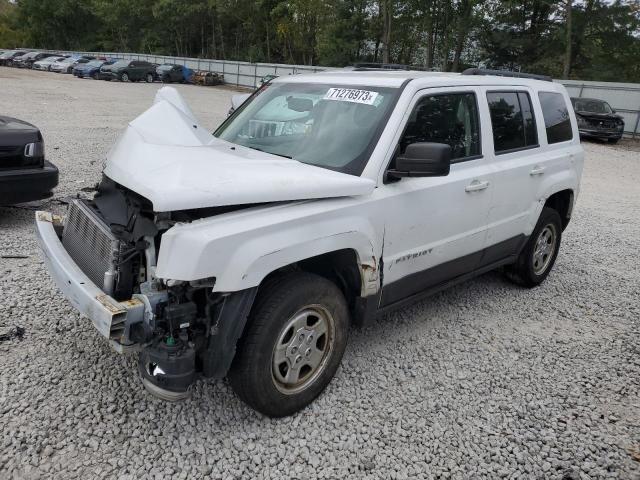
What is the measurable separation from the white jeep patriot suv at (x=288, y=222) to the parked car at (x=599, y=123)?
17378 millimetres

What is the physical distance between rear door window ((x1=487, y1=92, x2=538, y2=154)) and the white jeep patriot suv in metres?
0.02

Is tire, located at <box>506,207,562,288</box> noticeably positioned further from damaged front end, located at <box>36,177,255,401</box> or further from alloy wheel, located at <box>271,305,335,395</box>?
damaged front end, located at <box>36,177,255,401</box>

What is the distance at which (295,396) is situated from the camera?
303cm

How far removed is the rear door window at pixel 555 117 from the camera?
15.9 feet

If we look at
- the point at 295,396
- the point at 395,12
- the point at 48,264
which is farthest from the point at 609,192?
the point at 395,12

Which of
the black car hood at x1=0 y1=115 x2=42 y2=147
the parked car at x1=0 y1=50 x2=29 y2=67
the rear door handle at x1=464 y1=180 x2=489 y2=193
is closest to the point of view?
the rear door handle at x1=464 y1=180 x2=489 y2=193

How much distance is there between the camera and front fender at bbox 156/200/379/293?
2404mm

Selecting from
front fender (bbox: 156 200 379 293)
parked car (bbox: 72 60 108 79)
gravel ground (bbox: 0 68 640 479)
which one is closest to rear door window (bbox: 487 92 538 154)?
gravel ground (bbox: 0 68 640 479)

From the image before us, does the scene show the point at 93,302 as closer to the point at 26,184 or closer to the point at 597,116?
the point at 26,184

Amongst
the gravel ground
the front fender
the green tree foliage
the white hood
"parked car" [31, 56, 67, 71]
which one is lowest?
the gravel ground

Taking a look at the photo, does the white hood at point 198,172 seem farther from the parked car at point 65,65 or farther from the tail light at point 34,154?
the parked car at point 65,65

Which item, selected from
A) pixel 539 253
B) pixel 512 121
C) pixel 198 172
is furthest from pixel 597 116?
pixel 198 172

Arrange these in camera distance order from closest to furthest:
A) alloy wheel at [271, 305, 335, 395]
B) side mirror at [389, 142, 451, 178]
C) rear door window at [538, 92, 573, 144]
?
1. alloy wheel at [271, 305, 335, 395]
2. side mirror at [389, 142, 451, 178]
3. rear door window at [538, 92, 573, 144]

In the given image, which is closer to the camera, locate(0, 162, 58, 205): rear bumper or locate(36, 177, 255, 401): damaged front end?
locate(36, 177, 255, 401): damaged front end
